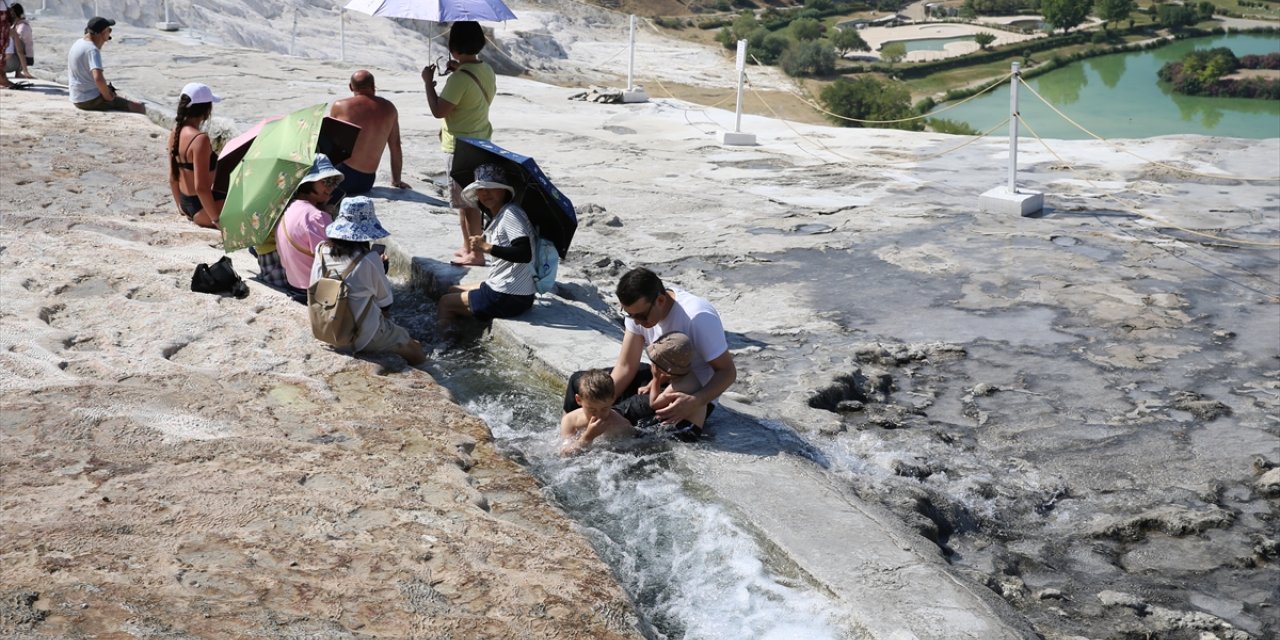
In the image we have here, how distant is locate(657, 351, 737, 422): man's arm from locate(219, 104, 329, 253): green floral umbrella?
8.90ft

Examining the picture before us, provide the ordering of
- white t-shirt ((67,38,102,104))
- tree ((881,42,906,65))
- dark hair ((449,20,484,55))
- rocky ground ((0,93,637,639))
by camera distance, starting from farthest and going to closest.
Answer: tree ((881,42,906,65)), white t-shirt ((67,38,102,104)), dark hair ((449,20,484,55)), rocky ground ((0,93,637,639))

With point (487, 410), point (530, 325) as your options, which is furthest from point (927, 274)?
point (487, 410)

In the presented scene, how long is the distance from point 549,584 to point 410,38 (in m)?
28.7

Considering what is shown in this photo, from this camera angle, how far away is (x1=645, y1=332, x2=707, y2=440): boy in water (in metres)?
4.84

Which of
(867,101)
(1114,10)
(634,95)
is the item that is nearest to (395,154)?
(634,95)

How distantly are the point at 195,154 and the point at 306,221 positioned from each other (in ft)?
5.74

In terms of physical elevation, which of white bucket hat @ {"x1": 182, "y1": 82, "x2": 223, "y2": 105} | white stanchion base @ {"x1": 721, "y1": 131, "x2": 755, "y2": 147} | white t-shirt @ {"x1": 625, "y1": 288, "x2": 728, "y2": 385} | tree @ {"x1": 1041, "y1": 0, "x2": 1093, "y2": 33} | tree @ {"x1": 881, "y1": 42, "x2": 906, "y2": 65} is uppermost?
tree @ {"x1": 1041, "y1": 0, "x2": 1093, "y2": 33}

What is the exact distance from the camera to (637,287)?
4.80 metres

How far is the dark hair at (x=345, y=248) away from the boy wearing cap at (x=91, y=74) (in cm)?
715

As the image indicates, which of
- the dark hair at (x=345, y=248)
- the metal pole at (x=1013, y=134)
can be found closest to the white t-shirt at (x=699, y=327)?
the dark hair at (x=345, y=248)

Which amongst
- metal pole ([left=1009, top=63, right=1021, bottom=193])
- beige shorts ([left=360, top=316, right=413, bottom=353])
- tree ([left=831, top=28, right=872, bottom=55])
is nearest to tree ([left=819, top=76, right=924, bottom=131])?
tree ([left=831, top=28, right=872, bottom=55])

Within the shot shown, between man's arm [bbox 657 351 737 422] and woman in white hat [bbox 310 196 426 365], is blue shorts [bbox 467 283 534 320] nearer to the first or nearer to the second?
woman in white hat [bbox 310 196 426 365]

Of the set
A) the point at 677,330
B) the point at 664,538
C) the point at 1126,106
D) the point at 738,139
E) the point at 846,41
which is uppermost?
the point at 846,41

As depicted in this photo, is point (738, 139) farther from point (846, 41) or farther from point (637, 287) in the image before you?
point (846, 41)
